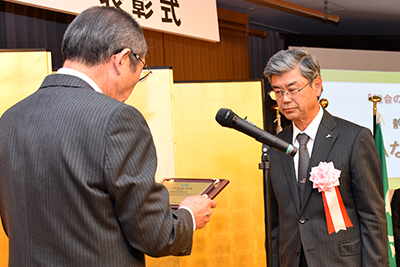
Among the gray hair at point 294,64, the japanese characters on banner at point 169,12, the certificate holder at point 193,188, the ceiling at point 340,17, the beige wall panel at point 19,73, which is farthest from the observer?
the ceiling at point 340,17

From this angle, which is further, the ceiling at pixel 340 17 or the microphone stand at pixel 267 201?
the ceiling at pixel 340 17

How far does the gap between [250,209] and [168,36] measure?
234 centimetres

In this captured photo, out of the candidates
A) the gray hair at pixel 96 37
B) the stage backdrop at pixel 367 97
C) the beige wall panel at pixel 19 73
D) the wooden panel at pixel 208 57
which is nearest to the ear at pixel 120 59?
the gray hair at pixel 96 37

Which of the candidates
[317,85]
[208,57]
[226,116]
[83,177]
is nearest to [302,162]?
[317,85]

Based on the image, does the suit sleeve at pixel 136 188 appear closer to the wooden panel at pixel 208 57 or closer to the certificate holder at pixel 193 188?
the certificate holder at pixel 193 188

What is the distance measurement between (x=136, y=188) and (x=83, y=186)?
14cm

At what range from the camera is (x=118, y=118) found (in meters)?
1.10

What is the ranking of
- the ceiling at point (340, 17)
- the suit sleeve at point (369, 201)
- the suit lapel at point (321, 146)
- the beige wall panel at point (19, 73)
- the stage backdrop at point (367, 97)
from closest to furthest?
the suit sleeve at point (369, 201) → the suit lapel at point (321, 146) → the beige wall panel at point (19, 73) → the stage backdrop at point (367, 97) → the ceiling at point (340, 17)

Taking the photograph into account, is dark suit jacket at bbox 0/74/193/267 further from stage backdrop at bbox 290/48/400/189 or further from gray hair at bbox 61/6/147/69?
stage backdrop at bbox 290/48/400/189

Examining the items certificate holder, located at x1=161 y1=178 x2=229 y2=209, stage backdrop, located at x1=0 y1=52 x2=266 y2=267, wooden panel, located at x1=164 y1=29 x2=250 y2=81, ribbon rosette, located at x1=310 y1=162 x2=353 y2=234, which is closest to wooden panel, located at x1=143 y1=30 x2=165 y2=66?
wooden panel, located at x1=164 y1=29 x2=250 y2=81

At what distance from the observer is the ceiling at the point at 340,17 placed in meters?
5.18

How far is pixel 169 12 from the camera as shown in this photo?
365 cm

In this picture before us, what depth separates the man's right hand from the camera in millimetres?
1312

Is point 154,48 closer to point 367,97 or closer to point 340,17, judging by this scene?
Result: point 367,97
